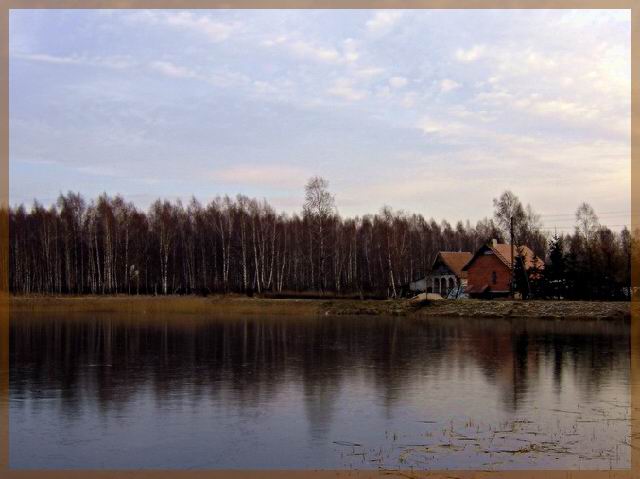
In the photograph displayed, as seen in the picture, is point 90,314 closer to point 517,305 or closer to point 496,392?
point 517,305

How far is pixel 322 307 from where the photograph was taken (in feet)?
179

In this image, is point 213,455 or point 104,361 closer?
point 213,455

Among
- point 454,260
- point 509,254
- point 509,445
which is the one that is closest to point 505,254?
point 509,254

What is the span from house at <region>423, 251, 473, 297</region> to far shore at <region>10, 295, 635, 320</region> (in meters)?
16.5

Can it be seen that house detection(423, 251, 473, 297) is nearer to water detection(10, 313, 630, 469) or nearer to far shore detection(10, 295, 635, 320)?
far shore detection(10, 295, 635, 320)

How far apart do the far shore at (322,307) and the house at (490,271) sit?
10891mm

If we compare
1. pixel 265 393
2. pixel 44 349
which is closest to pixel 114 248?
pixel 44 349

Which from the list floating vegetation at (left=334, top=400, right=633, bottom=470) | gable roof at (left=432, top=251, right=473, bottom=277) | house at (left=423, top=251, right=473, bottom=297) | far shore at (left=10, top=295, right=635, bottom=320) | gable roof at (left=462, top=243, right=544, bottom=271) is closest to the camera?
floating vegetation at (left=334, top=400, right=633, bottom=470)

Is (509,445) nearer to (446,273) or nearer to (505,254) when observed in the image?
(505,254)

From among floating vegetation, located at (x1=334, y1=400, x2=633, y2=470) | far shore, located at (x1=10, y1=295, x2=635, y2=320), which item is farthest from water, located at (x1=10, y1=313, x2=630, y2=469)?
far shore, located at (x1=10, y1=295, x2=635, y2=320)

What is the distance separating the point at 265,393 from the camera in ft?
61.4

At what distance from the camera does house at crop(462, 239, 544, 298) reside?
63.2 meters

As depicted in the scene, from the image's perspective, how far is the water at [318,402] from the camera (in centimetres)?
1262

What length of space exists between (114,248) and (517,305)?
144ft
